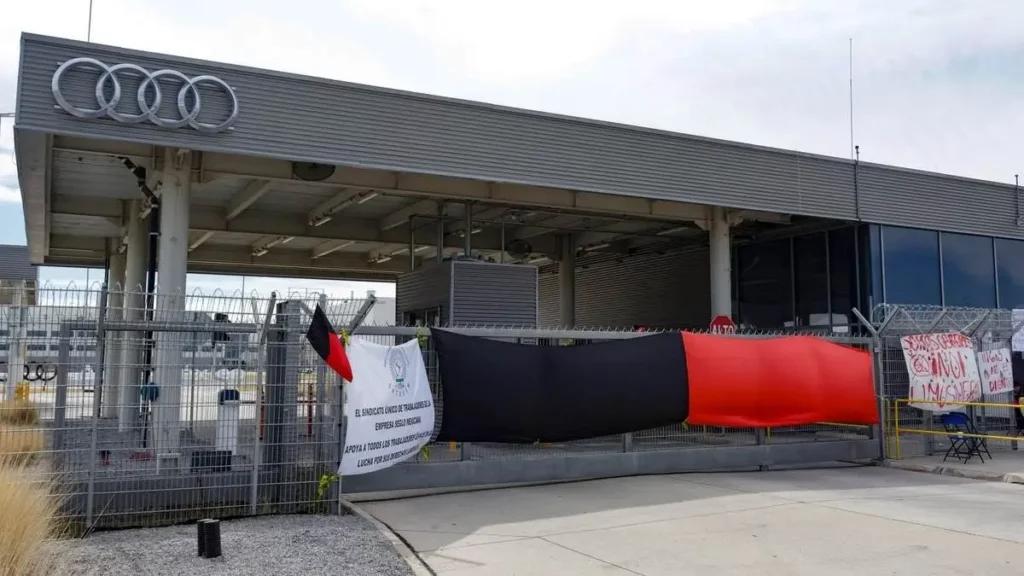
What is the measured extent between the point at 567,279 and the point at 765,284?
616 centimetres

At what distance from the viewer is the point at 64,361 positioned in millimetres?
7852

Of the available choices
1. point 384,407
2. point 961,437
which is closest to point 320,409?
point 384,407

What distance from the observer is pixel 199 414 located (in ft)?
28.2

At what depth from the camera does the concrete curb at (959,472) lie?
11.7 m

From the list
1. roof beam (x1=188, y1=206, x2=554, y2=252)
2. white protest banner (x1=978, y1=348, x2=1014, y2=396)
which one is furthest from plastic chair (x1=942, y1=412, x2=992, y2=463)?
roof beam (x1=188, y1=206, x2=554, y2=252)

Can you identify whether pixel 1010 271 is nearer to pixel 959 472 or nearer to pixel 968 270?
pixel 968 270

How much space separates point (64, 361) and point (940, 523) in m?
8.75

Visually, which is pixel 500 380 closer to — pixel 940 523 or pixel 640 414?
pixel 640 414

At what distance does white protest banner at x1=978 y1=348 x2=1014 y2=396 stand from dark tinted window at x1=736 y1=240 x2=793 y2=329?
6.09m

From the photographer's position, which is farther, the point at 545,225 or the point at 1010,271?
the point at 545,225

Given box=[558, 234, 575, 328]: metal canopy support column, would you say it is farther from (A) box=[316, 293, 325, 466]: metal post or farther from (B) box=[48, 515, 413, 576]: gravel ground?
(B) box=[48, 515, 413, 576]: gravel ground

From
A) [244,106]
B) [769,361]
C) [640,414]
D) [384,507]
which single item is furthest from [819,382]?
[244,106]

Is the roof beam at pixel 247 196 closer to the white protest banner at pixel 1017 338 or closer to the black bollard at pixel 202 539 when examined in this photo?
the black bollard at pixel 202 539

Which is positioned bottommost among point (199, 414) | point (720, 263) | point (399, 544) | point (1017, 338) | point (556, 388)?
point (399, 544)
